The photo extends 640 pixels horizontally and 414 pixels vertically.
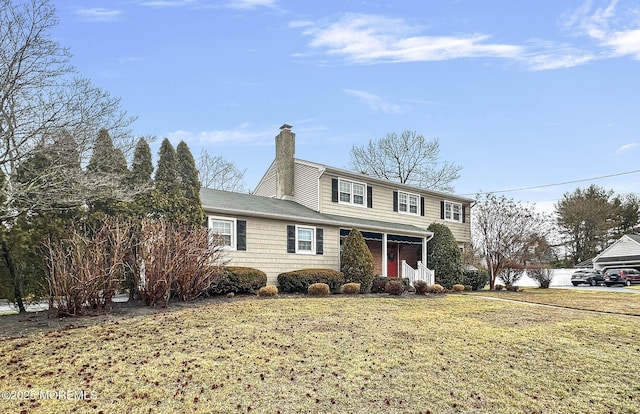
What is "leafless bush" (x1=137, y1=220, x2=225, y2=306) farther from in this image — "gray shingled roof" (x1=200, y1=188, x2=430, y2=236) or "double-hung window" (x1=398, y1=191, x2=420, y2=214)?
"double-hung window" (x1=398, y1=191, x2=420, y2=214)

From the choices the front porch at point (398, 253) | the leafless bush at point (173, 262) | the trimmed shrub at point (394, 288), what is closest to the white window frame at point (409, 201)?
the front porch at point (398, 253)

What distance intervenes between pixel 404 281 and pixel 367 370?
11.0 m

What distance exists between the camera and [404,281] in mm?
16609

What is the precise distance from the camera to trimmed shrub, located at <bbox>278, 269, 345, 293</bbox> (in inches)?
586

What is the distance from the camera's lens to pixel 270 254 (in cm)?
1543

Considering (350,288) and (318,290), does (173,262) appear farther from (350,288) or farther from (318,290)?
(350,288)

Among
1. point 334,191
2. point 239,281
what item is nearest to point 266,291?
point 239,281

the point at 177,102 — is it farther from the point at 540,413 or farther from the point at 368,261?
the point at 540,413

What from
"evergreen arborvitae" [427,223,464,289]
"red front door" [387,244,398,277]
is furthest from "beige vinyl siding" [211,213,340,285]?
"evergreen arborvitae" [427,223,464,289]

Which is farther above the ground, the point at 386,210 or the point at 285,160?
the point at 285,160

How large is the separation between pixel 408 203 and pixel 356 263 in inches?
300

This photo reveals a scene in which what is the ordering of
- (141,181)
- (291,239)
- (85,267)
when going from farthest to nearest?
(291,239) < (141,181) < (85,267)

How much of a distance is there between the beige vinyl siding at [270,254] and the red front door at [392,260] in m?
5.45

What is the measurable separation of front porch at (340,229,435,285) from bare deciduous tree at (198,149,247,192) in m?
15.7
